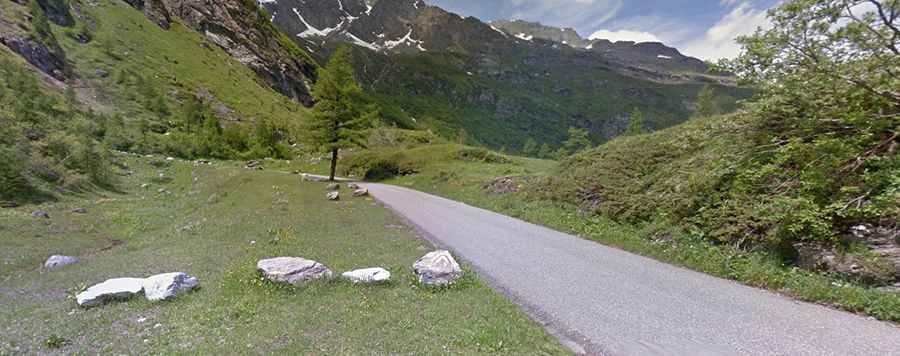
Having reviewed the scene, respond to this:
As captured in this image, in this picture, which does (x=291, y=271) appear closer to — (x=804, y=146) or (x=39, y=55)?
(x=804, y=146)

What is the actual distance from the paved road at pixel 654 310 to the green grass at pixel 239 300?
1.17m

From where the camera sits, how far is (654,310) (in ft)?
25.9

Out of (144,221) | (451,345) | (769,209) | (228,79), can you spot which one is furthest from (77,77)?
(769,209)

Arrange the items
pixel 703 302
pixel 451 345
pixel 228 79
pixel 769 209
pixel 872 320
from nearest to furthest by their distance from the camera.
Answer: pixel 451 345, pixel 872 320, pixel 703 302, pixel 769 209, pixel 228 79

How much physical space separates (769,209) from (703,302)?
13.5 feet

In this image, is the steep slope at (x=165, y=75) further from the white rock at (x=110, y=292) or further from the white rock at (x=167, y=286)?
the white rock at (x=167, y=286)

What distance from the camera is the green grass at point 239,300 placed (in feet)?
20.1

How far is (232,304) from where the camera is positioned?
7.66 metres

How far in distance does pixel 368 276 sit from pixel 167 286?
4.44 m

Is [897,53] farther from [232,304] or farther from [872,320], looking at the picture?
[232,304]

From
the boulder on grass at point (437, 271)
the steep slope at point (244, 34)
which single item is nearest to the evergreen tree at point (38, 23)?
the steep slope at point (244, 34)

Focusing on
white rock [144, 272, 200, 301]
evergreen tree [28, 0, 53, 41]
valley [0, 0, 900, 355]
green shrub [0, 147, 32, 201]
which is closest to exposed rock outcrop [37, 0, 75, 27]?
evergreen tree [28, 0, 53, 41]

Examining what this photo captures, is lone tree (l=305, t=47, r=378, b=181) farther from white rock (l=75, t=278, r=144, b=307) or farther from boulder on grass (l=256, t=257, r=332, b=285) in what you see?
white rock (l=75, t=278, r=144, b=307)

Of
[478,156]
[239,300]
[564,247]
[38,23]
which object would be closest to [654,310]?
[564,247]
